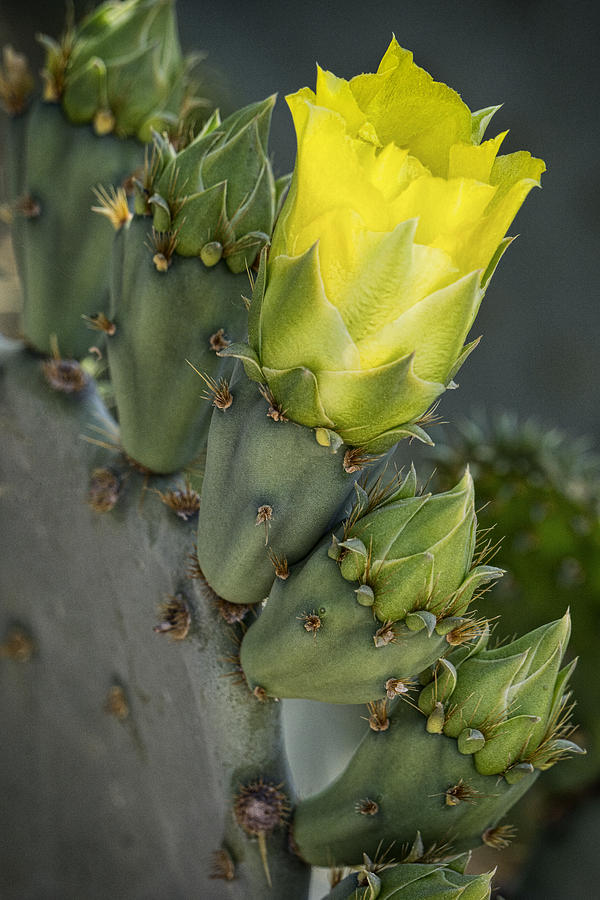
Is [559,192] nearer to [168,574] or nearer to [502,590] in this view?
[502,590]

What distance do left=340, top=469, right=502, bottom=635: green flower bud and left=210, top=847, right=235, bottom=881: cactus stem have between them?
29 centimetres

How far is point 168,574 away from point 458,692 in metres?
0.25

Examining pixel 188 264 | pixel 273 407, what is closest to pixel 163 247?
pixel 188 264

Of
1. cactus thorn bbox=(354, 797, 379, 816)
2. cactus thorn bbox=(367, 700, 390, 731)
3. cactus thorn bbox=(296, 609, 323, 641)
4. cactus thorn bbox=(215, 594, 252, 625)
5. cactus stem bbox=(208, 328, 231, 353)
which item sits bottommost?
cactus thorn bbox=(354, 797, 379, 816)

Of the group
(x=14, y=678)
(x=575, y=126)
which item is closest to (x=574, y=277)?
(x=575, y=126)

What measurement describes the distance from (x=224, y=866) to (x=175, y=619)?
0.20 m

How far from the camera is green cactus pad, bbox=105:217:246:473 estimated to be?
655 millimetres

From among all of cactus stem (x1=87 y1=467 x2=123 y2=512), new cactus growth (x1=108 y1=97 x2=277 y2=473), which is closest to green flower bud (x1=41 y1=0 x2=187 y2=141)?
new cactus growth (x1=108 y1=97 x2=277 y2=473)

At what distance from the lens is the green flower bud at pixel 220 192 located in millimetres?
626

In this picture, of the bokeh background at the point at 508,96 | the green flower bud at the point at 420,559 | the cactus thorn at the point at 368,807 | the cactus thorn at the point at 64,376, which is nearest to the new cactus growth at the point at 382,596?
the green flower bud at the point at 420,559

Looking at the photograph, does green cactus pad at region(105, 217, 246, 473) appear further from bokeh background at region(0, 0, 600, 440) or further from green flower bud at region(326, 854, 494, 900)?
bokeh background at region(0, 0, 600, 440)

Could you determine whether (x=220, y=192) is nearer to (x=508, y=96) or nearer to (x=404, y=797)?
(x=404, y=797)

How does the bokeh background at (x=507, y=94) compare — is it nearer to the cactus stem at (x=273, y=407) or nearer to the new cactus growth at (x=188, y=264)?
the new cactus growth at (x=188, y=264)

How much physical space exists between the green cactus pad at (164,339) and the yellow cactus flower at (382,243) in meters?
0.14
